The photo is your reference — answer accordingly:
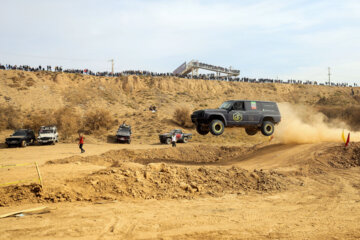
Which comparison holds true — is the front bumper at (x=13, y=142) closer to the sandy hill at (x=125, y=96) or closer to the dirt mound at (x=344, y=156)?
the sandy hill at (x=125, y=96)

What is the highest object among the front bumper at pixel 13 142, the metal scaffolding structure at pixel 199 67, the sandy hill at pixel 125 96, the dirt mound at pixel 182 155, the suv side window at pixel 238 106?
the metal scaffolding structure at pixel 199 67

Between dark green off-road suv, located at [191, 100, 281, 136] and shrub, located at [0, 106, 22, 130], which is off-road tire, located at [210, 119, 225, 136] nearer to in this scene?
dark green off-road suv, located at [191, 100, 281, 136]

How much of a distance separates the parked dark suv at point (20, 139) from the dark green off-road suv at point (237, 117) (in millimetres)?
22301

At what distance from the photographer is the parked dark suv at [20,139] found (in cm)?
2941

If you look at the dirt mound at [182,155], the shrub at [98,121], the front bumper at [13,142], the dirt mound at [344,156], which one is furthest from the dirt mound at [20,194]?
the shrub at [98,121]

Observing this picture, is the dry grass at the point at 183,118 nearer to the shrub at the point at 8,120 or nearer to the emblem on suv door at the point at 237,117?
the shrub at the point at 8,120

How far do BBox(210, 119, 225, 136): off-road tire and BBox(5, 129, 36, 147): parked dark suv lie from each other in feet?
77.7

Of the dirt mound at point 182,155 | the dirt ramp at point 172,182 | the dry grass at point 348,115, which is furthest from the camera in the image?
the dry grass at point 348,115

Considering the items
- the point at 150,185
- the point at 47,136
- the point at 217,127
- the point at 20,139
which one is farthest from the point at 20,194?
the point at 47,136

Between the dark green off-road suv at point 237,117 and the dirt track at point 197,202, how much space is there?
2284 mm

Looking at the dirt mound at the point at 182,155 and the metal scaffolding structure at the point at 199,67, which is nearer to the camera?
the dirt mound at the point at 182,155

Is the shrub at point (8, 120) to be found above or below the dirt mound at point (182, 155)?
above

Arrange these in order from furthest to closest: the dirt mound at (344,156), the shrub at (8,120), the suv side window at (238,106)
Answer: the shrub at (8,120), the dirt mound at (344,156), the suv side window at (238,106)

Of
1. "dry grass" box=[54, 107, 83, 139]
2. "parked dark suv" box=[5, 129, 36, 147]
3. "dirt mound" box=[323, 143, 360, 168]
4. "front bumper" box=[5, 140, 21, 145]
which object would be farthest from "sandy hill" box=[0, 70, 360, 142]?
"dirt mound" box=[323, 143, 360, 168]
